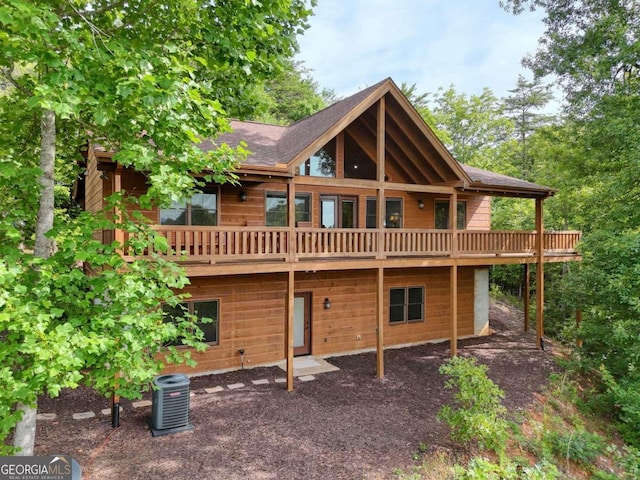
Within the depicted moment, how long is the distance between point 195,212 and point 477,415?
7823mm

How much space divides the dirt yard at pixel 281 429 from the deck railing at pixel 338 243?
10.5ft

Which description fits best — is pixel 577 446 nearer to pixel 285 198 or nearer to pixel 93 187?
pixel 285 198

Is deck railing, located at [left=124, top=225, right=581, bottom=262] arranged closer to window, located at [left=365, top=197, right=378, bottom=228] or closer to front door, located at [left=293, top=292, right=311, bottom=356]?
window, located at [left=365, top=197, right=378, bottom=228]

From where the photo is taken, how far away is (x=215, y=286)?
34.4ft

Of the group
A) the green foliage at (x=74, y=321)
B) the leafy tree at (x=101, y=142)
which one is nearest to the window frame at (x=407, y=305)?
the green foliage at (x=74, y=321)

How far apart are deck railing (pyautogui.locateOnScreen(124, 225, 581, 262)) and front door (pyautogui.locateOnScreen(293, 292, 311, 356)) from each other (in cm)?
217

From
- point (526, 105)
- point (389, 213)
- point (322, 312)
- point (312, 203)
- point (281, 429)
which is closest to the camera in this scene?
point (281, 429)

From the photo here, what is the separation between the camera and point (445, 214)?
14445 millimetres

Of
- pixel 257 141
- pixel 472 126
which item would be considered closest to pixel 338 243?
pixel 257 141

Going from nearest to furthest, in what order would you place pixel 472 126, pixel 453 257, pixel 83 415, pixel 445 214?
pixel 83 415 < pixel 453 257 < pixel 445 214 < pixel 472 126

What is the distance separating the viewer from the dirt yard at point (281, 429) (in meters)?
5.90

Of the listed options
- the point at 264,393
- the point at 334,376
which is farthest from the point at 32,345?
the point at 334,376

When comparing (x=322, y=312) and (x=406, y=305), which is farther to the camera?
(x=406, y=305)

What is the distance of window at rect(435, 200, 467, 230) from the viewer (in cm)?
1428
